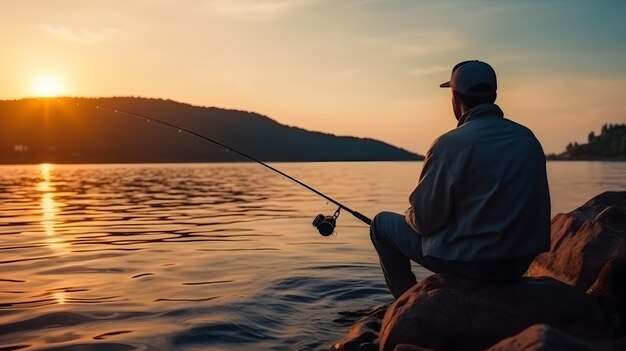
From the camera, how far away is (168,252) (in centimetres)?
1134

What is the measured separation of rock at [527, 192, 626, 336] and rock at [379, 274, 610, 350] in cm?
48

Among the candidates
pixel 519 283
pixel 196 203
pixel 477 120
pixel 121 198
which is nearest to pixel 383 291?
pixel 519 283

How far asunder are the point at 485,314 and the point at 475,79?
1.74 m

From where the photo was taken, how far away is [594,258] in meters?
6.07

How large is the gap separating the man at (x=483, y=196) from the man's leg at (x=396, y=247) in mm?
221

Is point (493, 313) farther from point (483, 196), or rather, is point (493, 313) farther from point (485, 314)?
point (483, 196)

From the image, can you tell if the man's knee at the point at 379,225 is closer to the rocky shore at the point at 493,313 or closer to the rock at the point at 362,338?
the rocky shore at the point at 493,313

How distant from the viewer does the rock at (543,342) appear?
10.9 ft

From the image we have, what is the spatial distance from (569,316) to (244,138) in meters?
196

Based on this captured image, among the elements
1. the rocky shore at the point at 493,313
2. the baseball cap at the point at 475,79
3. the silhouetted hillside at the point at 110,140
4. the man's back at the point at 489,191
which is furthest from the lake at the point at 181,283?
the silhouetted hillside at the point at 110,140

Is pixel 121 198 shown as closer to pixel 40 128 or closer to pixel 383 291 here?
pixel 383 291

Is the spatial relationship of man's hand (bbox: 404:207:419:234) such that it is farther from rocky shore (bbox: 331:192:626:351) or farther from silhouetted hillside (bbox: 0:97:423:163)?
silhouetted hillside (bbox: 0:97:423:163)

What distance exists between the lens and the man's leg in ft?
16.9

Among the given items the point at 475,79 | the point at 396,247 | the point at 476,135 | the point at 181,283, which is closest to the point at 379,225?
the point at 396,247
